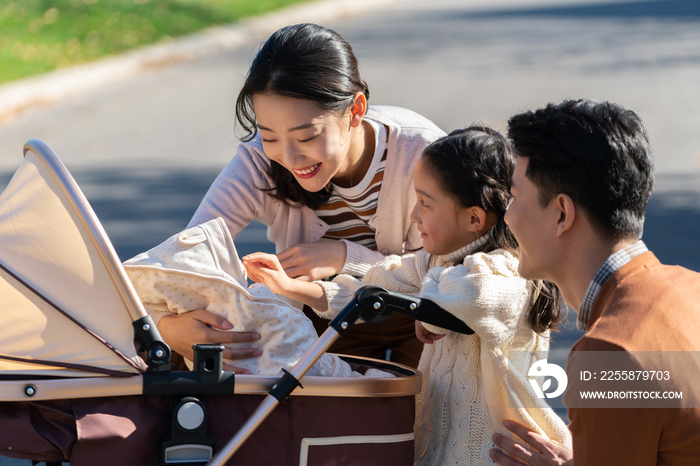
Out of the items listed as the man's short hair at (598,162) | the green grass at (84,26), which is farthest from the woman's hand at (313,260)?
the green grass at (84,26)

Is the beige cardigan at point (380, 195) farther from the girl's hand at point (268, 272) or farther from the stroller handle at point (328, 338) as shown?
the stroller handle at point (328, 338)

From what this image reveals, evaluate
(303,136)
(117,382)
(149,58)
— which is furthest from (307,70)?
(149,58)

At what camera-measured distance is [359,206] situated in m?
2.48

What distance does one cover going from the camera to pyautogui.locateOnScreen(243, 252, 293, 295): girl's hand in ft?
7.04

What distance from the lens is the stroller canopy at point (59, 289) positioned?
5.28ft

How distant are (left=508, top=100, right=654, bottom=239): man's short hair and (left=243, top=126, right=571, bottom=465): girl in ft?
1.17

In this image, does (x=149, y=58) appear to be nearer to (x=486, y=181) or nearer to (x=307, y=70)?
(x=307, y=70)

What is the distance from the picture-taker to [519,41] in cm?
1086

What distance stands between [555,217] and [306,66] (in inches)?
34.8

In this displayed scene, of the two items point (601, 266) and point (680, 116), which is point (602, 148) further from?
point (680, 116)

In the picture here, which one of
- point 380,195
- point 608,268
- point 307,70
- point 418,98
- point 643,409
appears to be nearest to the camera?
point 643,409

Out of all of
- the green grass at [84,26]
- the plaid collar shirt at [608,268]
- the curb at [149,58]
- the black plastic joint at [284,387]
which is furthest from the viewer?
the green grass at [84,26]

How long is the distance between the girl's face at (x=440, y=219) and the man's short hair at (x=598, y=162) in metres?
0.47

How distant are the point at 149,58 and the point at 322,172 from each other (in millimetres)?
7484
